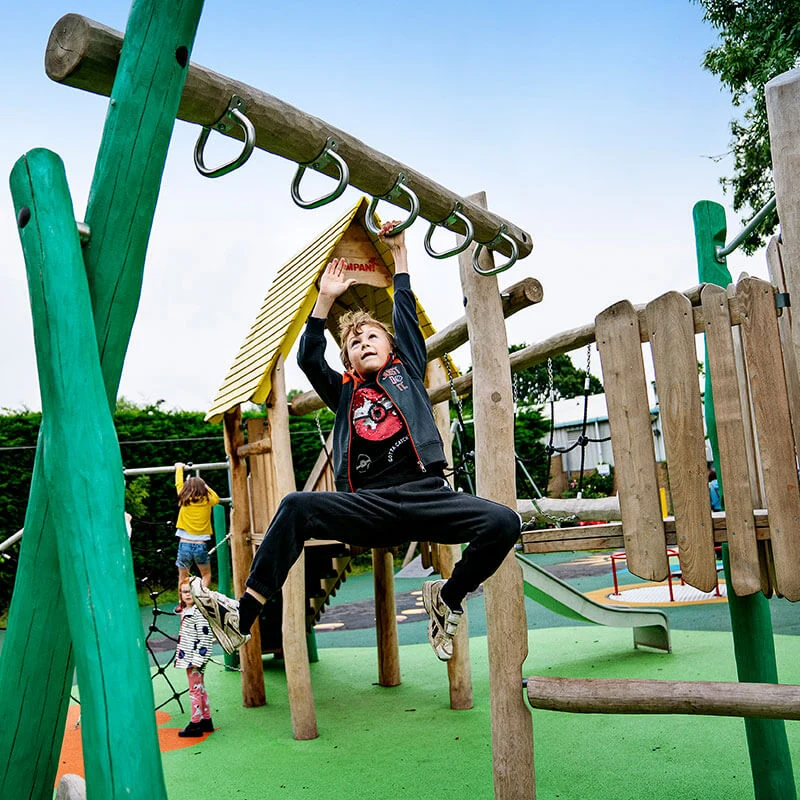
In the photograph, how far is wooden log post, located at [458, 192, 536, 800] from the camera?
3.28 metres

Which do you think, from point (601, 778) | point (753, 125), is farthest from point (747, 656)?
point (753, 125)

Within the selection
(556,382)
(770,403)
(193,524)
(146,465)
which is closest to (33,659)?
(770,403)

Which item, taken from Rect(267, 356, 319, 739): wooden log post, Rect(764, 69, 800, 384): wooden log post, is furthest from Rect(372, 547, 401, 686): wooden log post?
Rect(764, 69, 800, 384): wooden log post

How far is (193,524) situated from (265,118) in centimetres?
619

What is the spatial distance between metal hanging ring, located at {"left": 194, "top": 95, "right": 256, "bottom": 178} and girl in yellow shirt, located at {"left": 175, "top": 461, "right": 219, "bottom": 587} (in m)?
5.79

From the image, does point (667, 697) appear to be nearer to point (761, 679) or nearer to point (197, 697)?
point (761, 679)

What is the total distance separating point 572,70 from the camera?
12391 millimetres

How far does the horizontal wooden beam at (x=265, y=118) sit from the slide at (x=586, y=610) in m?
3.84

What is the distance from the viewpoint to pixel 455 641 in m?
6.32

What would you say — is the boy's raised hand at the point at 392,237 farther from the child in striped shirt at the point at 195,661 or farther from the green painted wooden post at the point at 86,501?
the child in striped shirt at the point at 195,661

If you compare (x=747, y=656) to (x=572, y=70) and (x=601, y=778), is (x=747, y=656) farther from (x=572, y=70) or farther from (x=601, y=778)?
(x=572, y=70)

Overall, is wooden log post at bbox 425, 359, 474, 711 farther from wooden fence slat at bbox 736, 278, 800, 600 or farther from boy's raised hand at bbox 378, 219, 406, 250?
wooden fence slat at bbox 736, 278, 800, 600

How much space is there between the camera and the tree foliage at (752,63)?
13180 mm

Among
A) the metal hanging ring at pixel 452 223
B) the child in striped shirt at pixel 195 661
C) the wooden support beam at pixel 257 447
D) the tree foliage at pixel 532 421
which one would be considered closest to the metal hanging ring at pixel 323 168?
the metal hanging ring at pixel 452 223
